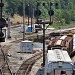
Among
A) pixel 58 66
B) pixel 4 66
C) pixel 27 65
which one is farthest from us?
pixel 27 65

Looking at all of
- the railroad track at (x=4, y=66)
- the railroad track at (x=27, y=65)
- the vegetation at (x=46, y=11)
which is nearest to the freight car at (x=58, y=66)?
the railroad track at (x=27, y=65)

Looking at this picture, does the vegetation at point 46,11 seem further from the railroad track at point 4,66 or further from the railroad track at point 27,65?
the railroad track at point 4,66

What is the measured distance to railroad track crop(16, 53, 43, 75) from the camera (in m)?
29.3

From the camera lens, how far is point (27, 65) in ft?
107

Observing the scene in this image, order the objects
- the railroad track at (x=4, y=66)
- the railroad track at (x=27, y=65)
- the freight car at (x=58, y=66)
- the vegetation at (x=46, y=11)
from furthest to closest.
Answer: the vegetation at (x=46, y=11) < the railroad track at (x=27, y=65) < the railroad track at (x=4, y=66) < the freight car at (x=58, y=66)

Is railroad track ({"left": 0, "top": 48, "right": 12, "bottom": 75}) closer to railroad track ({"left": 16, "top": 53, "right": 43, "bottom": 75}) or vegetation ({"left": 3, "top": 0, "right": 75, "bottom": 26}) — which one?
railroad track ({"left": 16, "top": 53, "right": 43, "bottom": 75})

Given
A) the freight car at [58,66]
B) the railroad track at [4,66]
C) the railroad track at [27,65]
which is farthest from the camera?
the railroad track at [27,65]

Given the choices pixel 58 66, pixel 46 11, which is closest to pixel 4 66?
pixel 58 66

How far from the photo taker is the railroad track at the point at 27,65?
29.3 m

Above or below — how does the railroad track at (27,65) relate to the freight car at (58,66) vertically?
below

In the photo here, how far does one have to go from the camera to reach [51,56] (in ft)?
72.0

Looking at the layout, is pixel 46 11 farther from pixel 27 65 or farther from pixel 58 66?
pixel 58 66

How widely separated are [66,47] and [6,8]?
92790 millimetres

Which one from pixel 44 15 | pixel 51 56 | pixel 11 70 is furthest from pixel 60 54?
pixel 44 15
